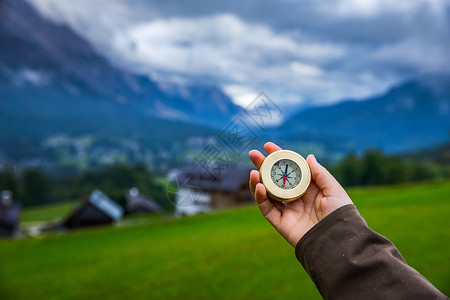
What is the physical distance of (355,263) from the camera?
3.35ft

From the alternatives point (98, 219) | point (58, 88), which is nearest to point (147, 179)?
point (98, 219)

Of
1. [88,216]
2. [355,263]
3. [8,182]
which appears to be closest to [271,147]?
[355,263]

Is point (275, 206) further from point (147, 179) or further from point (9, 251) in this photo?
point (147, 179)

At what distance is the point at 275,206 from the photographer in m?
1.55

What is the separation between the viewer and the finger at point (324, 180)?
139 centimetres

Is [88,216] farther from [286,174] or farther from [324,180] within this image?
[324,180]

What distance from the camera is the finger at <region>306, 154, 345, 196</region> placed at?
139cm

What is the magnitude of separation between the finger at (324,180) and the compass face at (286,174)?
7 centimetres

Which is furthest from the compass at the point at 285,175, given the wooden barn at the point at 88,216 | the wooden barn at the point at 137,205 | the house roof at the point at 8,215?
the wooden barn at the point at 137,205

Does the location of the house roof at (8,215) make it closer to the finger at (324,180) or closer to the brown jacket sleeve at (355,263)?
the finger at (324,180)

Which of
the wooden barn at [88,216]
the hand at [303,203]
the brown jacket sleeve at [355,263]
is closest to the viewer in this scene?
the brown jacket sleeve at [355,263]

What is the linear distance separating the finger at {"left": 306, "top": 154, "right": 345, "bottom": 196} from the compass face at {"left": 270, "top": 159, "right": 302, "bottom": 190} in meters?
0.07

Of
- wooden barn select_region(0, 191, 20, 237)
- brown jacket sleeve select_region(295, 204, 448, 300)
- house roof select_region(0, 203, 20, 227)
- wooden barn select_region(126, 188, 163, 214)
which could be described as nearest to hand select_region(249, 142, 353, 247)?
brown jacket sleeve select_region(295, 204, 448, 300)

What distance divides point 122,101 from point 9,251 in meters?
147
